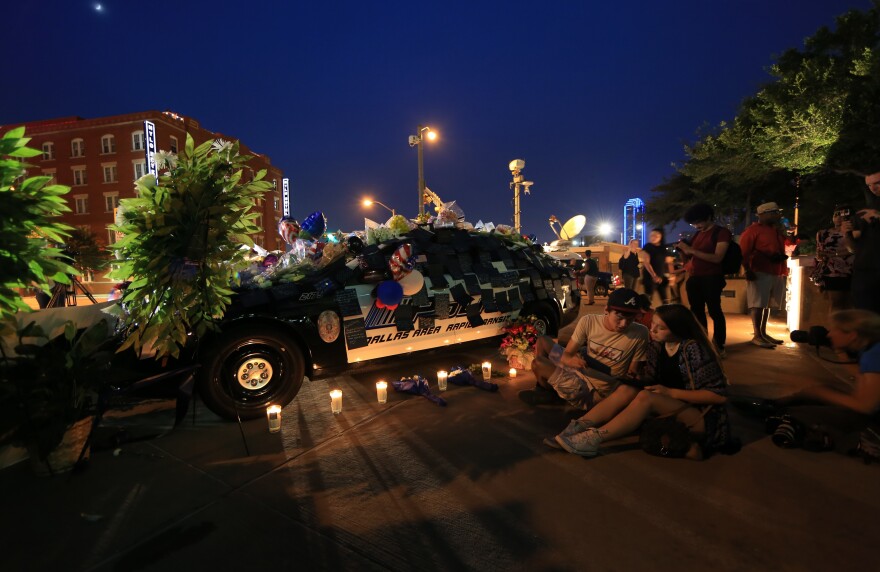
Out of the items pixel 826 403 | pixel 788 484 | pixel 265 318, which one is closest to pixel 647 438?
pixel 788 484

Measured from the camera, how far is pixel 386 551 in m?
2.09

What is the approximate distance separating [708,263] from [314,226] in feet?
14.5

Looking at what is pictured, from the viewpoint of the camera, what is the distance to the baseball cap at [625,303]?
3318 millimetres

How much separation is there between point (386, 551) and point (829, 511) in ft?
7.34

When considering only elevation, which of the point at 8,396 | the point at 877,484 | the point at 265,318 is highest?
the point at 265,318

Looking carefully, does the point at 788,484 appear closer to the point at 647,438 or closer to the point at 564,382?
the point at 647,438

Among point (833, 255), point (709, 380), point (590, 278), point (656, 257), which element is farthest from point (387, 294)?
point (590, 278)

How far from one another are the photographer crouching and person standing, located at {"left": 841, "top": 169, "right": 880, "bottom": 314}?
2036 mm

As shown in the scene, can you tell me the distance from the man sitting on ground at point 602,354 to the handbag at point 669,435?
0.51 m

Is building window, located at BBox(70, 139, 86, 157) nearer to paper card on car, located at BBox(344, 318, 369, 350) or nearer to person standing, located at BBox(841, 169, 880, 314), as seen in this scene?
paper card on car, located at BBox(344, 318, 369, 350)

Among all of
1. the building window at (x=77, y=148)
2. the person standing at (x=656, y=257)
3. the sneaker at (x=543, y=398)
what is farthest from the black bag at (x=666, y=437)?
the building window at (x=77, y=148)

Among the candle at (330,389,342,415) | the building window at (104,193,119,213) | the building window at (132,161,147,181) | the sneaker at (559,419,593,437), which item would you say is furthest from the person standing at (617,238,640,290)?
the building window at (104,193,119,213)

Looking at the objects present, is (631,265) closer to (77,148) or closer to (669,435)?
Result: (669,435)

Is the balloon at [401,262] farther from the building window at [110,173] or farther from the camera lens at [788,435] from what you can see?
the building window at [110,173]
